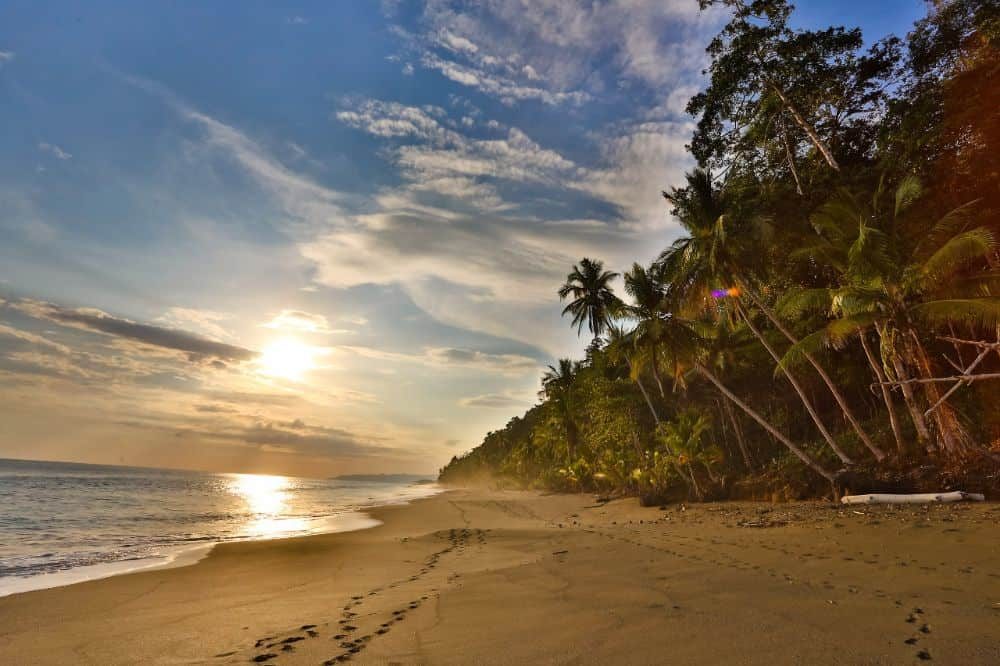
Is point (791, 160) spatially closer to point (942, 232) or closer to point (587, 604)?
point (942, 232)

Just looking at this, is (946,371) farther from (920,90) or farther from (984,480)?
(920,90)

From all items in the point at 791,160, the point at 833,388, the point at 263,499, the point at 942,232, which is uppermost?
the point at 791,160

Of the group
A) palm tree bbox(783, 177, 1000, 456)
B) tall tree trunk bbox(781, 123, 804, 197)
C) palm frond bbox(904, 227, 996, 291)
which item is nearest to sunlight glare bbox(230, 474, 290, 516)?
palm tree bbox(783, 177, 1000, 456)

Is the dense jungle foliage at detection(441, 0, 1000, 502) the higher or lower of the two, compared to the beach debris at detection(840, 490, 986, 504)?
higher

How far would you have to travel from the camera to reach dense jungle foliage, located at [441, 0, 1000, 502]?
1484cm

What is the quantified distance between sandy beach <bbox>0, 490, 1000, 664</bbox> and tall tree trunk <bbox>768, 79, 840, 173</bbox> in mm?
12949

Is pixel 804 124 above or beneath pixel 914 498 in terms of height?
above

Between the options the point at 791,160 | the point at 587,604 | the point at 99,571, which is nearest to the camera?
the point at 587,604

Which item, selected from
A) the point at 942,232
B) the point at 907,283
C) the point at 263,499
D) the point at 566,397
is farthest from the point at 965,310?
the point at 263,499

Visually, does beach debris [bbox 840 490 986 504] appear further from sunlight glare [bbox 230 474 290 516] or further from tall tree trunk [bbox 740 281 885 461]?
sunlight glare [bbox 230 474 290 516]

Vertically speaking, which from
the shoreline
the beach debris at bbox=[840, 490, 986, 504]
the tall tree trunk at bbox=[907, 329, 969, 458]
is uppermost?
the tall tree trunk at bbox=[907, 329, 969, 458]

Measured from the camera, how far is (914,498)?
12.7 m

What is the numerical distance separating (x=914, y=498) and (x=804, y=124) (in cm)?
1384

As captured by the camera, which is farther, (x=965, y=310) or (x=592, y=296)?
(x=592, y=296)
